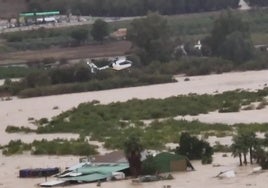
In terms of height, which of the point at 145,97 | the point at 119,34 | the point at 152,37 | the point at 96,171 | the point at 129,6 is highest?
the point at 129,6

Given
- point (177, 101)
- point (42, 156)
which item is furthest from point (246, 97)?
Result: point (42, 156)

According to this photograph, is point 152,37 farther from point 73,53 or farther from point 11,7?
point 11,7

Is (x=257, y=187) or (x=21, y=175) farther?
(x=21, y=175)

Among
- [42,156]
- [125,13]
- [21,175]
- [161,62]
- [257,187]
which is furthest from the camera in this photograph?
[125,13]

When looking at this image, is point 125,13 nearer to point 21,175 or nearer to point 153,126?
point 153,126

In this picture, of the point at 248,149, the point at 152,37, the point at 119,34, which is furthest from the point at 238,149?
the point at 119,34

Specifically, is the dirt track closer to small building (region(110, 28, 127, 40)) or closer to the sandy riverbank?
small building (region(110, 28, 127, 40))
